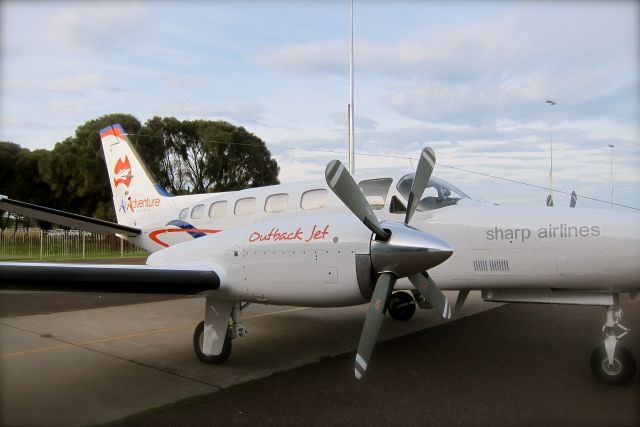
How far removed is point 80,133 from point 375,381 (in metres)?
36.3

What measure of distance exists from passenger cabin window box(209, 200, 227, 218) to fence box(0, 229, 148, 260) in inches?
208

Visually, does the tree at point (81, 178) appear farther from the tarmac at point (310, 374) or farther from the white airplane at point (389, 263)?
the white airplane at point (389, 263)

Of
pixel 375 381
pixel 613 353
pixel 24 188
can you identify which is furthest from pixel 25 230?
pixel 24 188

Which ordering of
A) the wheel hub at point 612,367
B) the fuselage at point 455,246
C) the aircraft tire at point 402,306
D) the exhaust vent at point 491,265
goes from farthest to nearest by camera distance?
the aircraft tire at point 402,306, the exhaust vent at point 491,265, the wheel hub at point 612,367, the fuselage at point 455,246

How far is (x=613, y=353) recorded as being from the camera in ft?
17.9

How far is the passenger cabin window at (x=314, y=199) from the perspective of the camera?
7.63m

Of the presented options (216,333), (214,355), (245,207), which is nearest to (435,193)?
(245,207)

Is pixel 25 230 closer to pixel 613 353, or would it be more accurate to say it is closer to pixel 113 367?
pixel 113 367

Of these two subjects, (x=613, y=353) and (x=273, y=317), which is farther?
(x=273, y=317)

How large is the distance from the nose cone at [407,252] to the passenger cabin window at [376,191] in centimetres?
201

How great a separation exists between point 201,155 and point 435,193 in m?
34.5

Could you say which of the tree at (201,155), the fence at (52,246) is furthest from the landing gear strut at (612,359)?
the tree at (201,155)

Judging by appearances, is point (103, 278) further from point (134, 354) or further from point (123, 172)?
point (123, 172)

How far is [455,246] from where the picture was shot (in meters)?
6.39
